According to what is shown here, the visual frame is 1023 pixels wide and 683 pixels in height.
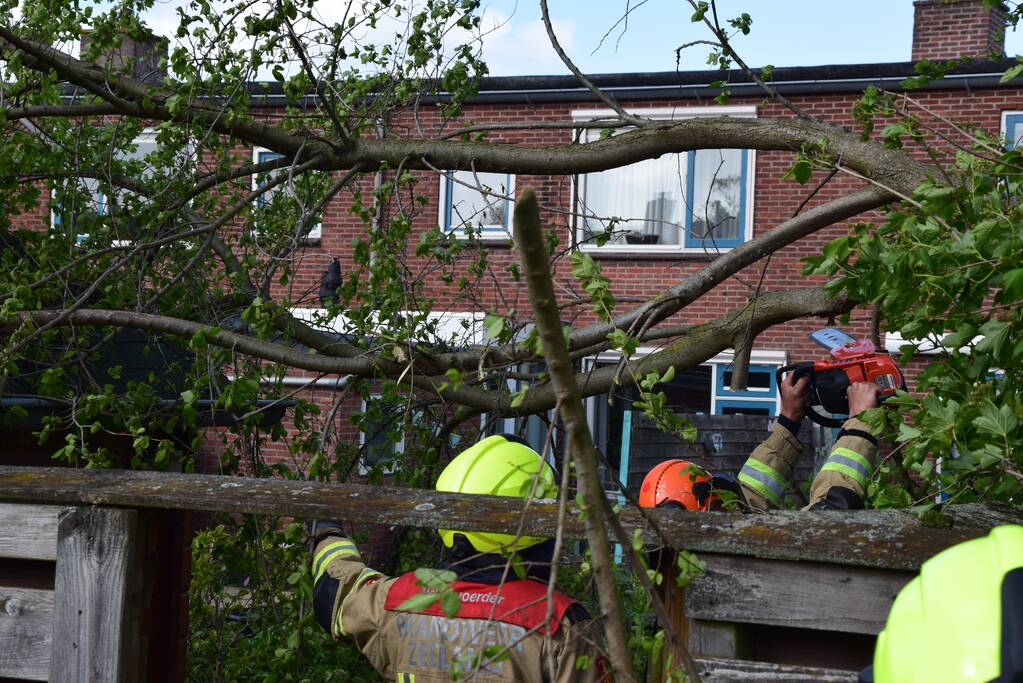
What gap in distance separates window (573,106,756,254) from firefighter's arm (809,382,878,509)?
939cm

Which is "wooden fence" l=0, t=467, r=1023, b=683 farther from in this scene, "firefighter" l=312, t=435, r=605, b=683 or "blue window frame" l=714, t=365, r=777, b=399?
"blue window frame" l=714, t=365, r=777, b=399

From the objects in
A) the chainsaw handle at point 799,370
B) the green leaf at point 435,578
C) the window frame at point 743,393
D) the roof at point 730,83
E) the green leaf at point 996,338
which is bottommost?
the window frame at point 743,393

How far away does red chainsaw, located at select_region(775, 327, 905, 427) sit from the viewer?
12.7 feet

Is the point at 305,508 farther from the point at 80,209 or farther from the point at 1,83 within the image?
the point at 80,209

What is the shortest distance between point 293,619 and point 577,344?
1730 mm

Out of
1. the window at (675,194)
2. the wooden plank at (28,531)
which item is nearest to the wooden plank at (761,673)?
the wooden plank at (28,531)

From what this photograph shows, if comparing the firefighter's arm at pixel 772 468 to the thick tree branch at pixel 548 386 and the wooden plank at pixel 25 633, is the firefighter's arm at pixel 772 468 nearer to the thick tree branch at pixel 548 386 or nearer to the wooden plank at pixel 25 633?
the thick tree branch at pixel 548 386

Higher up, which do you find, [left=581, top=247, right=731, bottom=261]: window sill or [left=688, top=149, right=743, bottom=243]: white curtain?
[left=688, top=149, right=743, bottom=243]: white curtain

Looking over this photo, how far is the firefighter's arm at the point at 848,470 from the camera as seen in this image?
3393mm

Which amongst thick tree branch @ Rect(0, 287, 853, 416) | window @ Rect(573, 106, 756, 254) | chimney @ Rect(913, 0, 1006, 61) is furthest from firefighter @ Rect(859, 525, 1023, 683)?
chimney @ Rect(913, 0, 1006, 61)

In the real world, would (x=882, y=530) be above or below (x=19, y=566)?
above

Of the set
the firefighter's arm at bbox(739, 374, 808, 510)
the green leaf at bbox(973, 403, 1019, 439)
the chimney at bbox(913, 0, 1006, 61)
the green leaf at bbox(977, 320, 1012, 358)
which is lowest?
the firefighter's arm at bbox(739, 374, 808, 510)

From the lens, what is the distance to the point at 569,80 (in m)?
13.3

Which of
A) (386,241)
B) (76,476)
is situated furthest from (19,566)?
(386,241)
